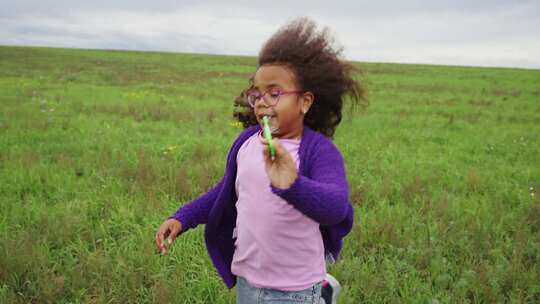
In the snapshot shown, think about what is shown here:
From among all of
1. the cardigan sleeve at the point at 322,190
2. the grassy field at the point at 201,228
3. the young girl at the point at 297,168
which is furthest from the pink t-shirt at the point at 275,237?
the grassy field at the point at 201,228

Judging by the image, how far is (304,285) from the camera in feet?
4.83

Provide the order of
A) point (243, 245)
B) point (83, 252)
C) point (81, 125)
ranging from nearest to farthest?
point (243, 245)
point (83, 252)
point (81, 125)

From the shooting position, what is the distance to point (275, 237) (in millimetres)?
1448

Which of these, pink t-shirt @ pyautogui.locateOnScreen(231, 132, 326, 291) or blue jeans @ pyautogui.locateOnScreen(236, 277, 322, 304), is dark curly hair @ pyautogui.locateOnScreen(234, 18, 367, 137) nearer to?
pink t-shirt @ pyautogui.locateOnScreen(231, 132, 326, 291)

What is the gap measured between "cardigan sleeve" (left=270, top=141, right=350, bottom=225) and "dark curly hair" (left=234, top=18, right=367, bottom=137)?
23 cm

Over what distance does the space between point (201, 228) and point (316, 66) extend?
223cm

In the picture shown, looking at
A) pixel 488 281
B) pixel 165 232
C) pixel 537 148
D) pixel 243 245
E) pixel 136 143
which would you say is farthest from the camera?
pixel 537 148

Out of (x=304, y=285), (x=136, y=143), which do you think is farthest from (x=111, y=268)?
(x=136, y=143)

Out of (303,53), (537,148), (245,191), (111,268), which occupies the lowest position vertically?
(111,268)

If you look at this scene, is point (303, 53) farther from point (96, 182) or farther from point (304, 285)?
point (96, 182)

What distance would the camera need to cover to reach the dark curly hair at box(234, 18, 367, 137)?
1483mm

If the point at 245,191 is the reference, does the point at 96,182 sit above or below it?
below

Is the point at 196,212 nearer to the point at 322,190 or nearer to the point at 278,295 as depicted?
the point at 278,295

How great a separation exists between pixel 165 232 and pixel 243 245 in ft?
1.21
